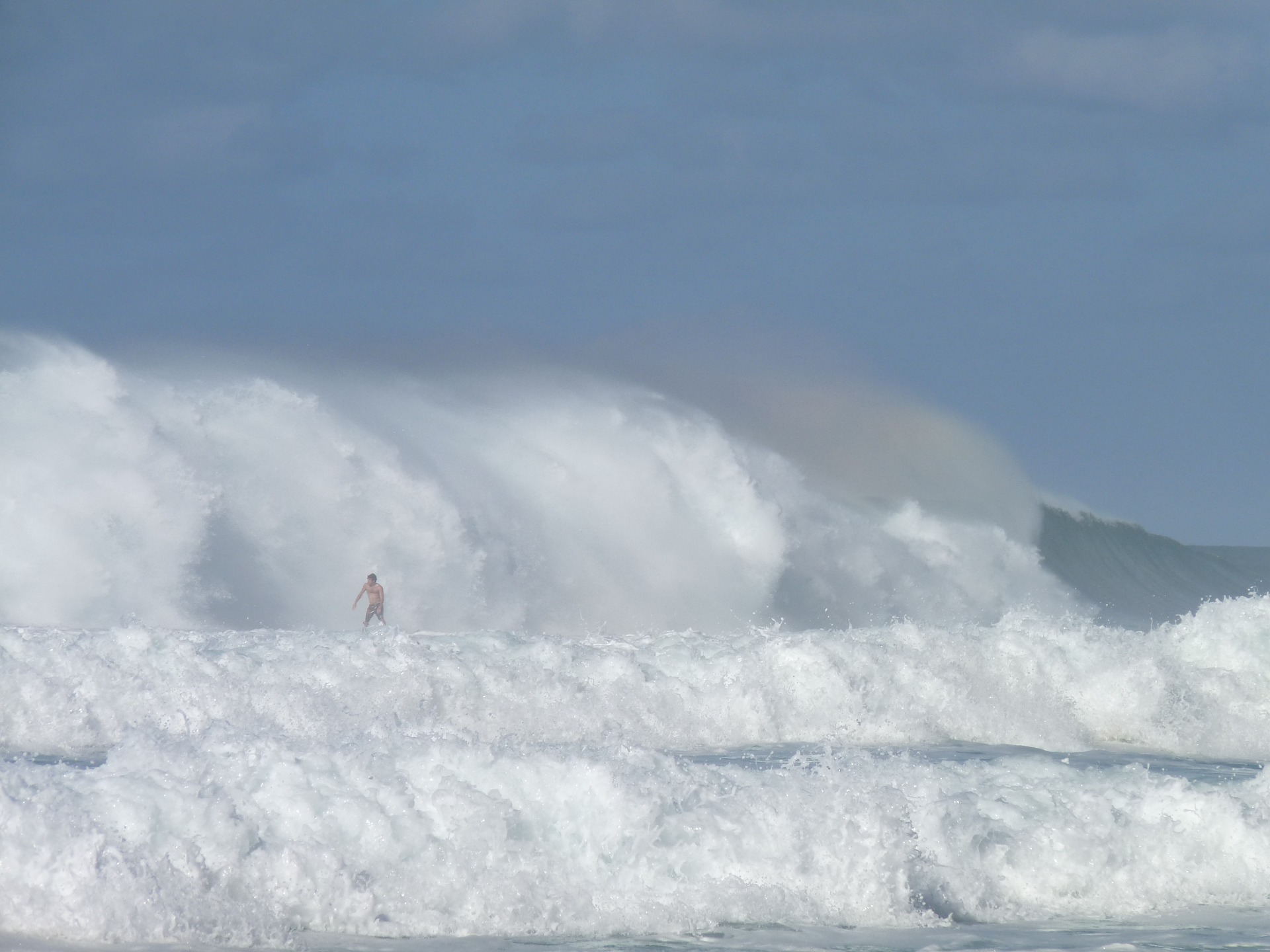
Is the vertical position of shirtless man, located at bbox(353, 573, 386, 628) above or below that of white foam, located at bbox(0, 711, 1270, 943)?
above

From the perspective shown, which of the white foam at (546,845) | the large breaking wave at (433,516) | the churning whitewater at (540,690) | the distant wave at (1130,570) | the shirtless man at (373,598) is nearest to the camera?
the white foam at (546,845)

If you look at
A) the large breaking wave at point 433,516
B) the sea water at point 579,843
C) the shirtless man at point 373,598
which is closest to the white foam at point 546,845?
the sea water at point 579,843

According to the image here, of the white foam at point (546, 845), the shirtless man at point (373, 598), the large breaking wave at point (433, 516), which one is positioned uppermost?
the large breaking wave at point (433, 516)

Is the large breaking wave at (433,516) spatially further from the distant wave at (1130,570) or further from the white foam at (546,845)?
the white foam at (546,845)

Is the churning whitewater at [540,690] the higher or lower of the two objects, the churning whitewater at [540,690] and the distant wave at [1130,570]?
the lower

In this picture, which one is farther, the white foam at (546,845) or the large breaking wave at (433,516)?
the large breaking wave at (433,516)

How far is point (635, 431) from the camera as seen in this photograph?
24.3 meters

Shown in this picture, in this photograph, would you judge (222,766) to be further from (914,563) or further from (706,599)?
(914,563)

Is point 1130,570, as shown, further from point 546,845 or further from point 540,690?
point 546,845

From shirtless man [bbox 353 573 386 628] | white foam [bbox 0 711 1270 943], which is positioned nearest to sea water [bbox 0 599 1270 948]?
white foam [bbox 0 711 1270 943]

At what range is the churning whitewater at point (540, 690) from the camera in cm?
641

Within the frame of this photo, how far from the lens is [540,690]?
495 inches

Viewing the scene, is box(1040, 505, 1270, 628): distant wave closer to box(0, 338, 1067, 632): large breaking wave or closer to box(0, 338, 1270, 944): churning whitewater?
box(0, 338, 1270, 944): churning whitewater

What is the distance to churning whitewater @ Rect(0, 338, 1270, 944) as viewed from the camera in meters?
6.41
